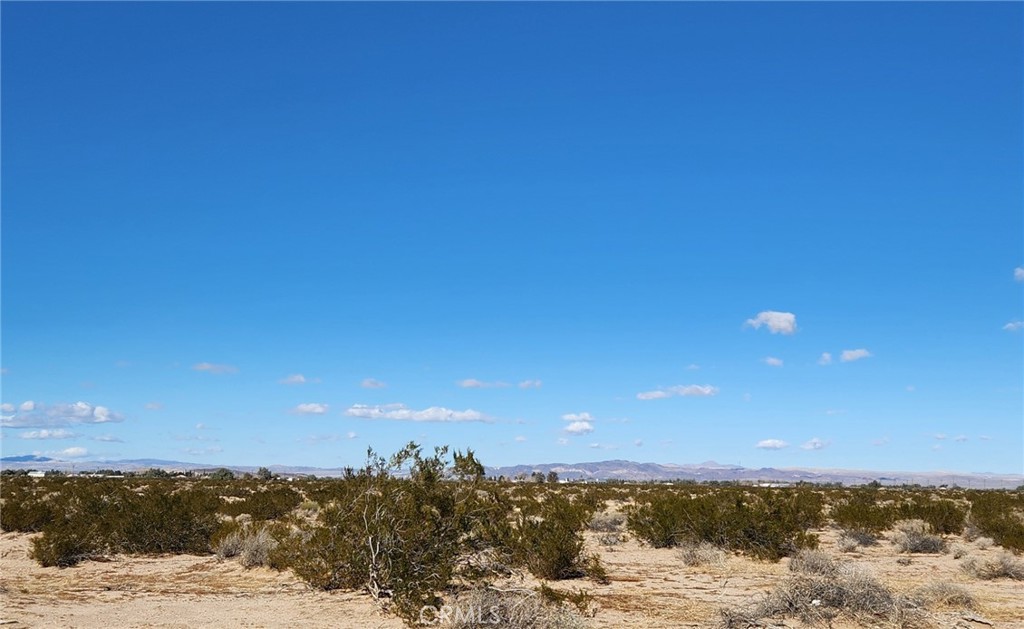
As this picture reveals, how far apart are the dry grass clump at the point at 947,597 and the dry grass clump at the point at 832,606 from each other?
762 mm

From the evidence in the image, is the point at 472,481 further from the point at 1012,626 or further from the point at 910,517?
the point at 910,517

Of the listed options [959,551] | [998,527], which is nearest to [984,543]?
[998,527]

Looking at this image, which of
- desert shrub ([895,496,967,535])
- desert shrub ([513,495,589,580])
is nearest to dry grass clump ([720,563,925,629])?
desert shrub ([513,495,589,580])

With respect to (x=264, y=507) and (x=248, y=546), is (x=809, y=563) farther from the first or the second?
(x=264, y=507)

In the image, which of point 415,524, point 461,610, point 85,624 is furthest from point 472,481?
point 85,624

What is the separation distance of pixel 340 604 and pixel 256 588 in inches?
89.0

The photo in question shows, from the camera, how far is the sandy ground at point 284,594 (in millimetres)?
9945

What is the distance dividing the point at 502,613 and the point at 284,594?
4.63 m

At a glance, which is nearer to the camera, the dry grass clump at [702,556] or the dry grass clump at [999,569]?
the dry grass clump at [999,569]

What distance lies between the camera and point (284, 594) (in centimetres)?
1165

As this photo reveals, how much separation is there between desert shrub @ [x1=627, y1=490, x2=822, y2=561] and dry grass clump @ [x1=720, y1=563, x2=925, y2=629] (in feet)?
20.7

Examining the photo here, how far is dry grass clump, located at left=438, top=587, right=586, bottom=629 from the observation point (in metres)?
8.55

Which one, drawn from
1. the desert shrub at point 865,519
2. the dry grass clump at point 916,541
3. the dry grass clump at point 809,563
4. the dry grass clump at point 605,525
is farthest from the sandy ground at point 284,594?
the dry grass clump at point 605,525

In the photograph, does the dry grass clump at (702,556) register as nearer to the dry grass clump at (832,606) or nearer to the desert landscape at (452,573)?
the desert landscape at (452,573)
